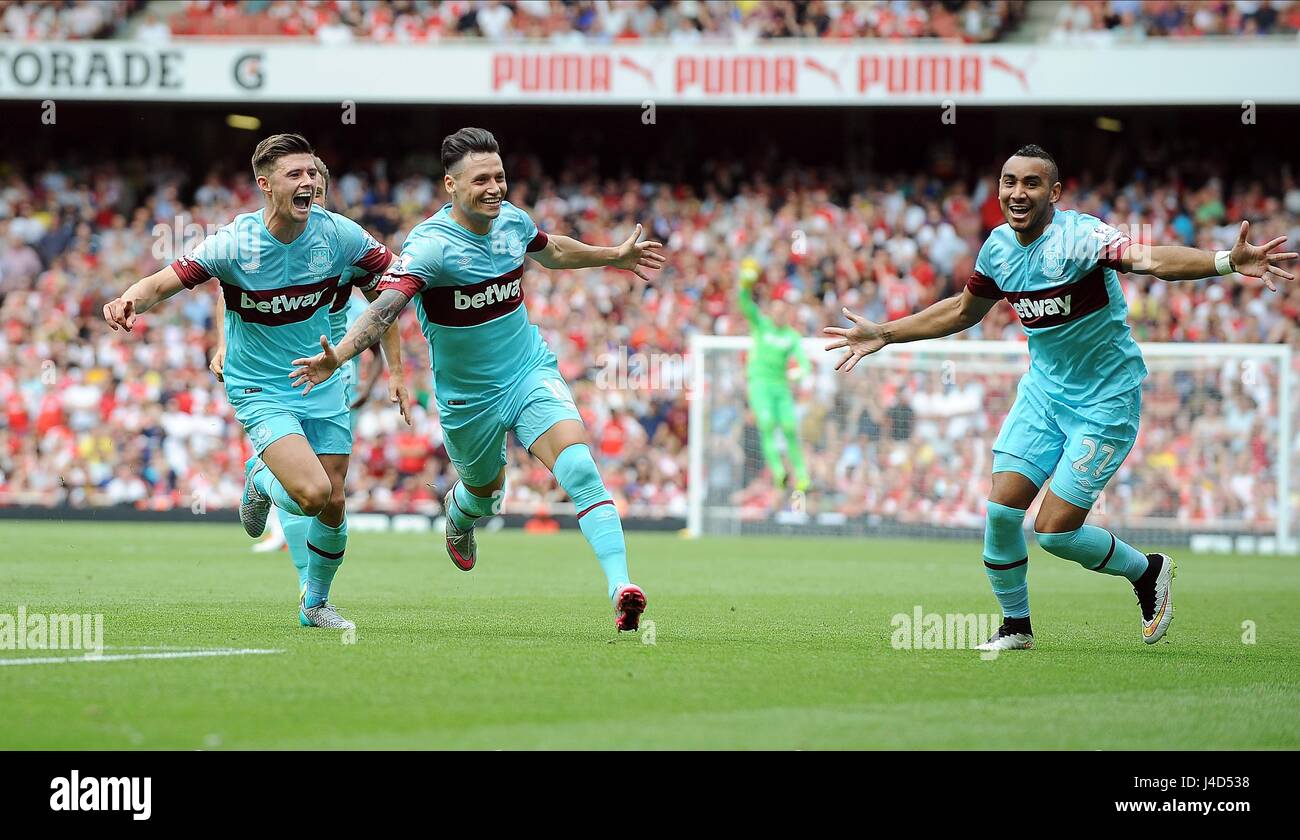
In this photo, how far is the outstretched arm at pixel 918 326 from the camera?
28.9 feet

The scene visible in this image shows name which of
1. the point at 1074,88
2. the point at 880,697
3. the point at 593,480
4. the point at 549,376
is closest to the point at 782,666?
the point at 880,697

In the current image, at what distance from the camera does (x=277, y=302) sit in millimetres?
8914

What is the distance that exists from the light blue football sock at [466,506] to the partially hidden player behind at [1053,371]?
8.05ft

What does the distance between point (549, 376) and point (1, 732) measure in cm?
429

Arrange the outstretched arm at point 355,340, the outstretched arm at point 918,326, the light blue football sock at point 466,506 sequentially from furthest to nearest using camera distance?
1. the light blue football sock at point 466,506
2. the outstretched arm at point 918,326
3. the outstretched arm at point 355,340

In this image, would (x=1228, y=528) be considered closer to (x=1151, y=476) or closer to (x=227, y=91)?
(x=1151, y=476)

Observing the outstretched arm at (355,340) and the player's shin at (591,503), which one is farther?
the player's shin at (591,503)

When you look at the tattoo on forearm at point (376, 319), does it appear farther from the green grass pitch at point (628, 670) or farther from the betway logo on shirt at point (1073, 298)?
the betway logo on shirt at point (1073, 298)

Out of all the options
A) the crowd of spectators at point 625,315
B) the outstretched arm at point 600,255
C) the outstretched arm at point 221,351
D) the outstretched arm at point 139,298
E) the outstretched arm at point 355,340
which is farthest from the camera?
the crowd of spectators at point 625,315

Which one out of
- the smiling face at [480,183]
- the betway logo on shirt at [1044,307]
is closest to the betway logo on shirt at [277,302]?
the smiling face at [480,183]

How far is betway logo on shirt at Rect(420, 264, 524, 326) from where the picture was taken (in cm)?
895

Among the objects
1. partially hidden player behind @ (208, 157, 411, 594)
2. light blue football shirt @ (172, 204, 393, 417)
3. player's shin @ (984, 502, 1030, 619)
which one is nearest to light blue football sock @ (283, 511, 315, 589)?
partially hidden player behind @ (208, 157, 411, 594)

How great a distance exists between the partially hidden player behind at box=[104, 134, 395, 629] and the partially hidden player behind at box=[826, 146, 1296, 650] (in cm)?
275

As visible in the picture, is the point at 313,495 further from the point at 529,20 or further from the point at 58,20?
the point at 58,20
